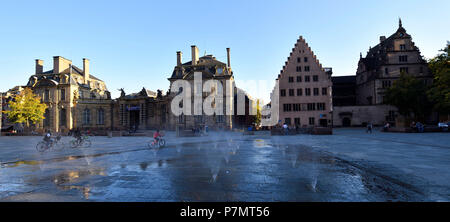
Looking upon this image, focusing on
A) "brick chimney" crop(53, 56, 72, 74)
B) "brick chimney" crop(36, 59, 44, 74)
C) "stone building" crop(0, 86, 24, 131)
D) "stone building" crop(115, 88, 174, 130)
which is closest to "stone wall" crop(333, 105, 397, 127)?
"stone building" crop(115, 88, 174, 130)

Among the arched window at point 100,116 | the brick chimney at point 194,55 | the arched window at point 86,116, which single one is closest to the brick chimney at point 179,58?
the brick chimney at point 194,55

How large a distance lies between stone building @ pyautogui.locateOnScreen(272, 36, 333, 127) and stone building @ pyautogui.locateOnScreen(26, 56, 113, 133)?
45.9m

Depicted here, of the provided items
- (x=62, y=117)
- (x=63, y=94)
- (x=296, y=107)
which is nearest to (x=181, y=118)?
(x=296, y=107)

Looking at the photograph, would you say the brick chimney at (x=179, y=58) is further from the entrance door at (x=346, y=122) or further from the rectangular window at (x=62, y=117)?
the entrance door at (x=346, y=122)

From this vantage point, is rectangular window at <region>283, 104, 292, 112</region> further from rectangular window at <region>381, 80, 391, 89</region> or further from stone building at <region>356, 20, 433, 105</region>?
rectangular window at <region>381, 80, 391, 89</region>

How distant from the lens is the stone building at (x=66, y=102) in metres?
59.1

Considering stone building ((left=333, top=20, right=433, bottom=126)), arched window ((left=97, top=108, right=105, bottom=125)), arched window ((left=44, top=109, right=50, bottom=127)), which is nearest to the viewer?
stone building ((left=333, top=20, right=433, bottom=126))

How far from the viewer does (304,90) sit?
1969 inches

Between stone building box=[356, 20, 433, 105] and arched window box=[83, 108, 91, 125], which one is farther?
arched window box=[83, 108, 91, 125]

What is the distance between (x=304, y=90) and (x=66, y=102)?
59918mm

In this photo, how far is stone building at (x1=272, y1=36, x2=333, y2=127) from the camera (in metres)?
49.1

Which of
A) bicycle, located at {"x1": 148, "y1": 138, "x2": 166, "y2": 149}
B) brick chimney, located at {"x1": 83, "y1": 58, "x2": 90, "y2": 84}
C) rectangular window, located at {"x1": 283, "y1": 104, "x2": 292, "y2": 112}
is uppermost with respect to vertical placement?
brick chimney, located at {"x1": 83, "y1": 58, "x2": 90, "y2": 84}
